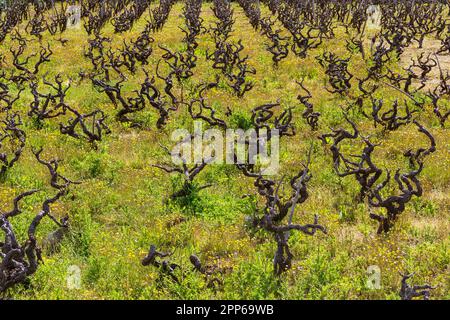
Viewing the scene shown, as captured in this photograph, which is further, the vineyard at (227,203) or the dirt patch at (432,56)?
the dirt patch at (432,56)

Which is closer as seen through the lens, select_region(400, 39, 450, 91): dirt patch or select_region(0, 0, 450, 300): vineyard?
select_region(0, 0, 450, 300): vineyard

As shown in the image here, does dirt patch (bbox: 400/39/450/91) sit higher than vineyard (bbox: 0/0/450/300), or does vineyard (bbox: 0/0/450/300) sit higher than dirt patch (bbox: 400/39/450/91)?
dirt patch (bbox: 400/39/450/91)

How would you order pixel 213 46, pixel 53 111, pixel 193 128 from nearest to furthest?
pixel 193 128 < pixel 53 111 < pixel 213 46

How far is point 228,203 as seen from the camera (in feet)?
25.6

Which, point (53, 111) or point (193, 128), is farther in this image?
point (53, 111)

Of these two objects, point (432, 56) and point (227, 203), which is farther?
Result: point (432, 56)

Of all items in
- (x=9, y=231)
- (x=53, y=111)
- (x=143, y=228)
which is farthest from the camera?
(x=53, y=111)

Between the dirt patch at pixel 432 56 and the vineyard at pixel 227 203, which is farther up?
the dirt patch at pixel 432 56

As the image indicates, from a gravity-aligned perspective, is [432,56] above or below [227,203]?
above
